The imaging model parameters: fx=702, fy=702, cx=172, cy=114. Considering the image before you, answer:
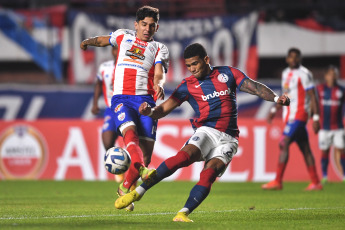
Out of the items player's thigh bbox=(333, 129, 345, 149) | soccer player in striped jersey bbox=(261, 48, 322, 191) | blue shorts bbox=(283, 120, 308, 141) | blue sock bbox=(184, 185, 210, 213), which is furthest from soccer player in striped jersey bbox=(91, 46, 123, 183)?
player's thigh bbox=(333, 129, 345, 149)

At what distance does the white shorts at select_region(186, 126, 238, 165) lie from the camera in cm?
654

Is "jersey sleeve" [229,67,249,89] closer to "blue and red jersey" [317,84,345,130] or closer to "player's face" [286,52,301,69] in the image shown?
"player's face" [286,52,301,69]

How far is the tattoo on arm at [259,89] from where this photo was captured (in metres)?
6.52

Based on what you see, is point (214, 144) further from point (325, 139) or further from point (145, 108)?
point (325, 139)

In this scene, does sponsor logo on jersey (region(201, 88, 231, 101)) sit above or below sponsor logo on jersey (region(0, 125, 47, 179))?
above

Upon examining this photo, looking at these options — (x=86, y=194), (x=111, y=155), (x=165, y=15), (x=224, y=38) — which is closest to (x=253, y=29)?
(x=224, y=38)

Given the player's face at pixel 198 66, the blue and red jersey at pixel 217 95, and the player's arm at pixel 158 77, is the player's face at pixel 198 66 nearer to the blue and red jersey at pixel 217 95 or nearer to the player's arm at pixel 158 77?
the blue and red jersey at pixel 217 95

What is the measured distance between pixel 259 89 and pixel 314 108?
4.57 m

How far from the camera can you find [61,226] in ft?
19.3

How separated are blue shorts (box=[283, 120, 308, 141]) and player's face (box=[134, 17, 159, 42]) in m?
4.17

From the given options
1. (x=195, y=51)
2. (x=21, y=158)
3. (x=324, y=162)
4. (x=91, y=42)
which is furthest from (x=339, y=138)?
(x=195, y=51)

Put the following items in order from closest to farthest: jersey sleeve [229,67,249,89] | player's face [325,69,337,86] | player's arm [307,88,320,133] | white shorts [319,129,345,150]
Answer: jersey sleeve [229,67,249,89]
player's arm [307,88,320,133]
white shorts [319,129,345,150]
player's face [325,69,337,86]

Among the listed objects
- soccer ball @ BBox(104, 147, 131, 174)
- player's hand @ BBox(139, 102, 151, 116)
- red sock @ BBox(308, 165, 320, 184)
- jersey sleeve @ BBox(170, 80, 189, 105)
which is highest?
jersey sleeve @ BBox(170, 80, 189, 105)

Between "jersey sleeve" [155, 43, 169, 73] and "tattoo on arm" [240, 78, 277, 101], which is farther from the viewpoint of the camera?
"jersey sleeve" [155, 43, 169, 73]
